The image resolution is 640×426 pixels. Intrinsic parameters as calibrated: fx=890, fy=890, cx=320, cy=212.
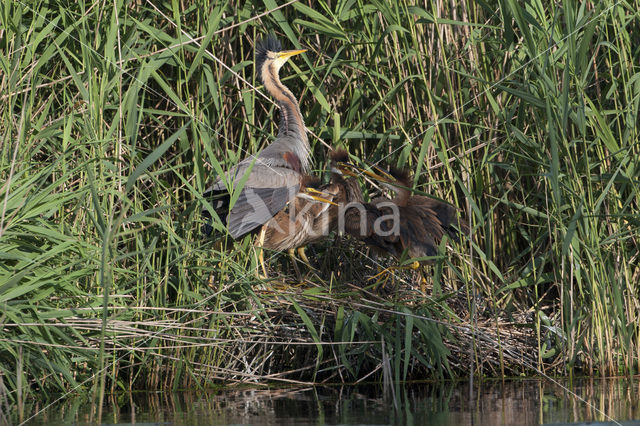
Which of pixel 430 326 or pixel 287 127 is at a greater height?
pixel 287 127

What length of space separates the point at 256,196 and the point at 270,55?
89 centimetres

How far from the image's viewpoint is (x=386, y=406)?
3.32 meters

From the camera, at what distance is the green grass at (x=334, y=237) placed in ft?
11.8

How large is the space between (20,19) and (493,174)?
2.42 m

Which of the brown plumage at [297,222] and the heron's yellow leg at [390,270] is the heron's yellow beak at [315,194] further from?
the heron's yellow leg at [390,270]

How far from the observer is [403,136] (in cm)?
472

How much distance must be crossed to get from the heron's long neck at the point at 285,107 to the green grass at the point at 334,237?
86mm

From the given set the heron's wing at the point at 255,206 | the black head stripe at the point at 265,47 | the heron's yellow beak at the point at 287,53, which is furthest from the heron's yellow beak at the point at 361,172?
the black head stripe at the point at 265,47

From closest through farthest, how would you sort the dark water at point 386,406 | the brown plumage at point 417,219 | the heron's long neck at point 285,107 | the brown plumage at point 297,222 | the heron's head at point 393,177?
1. the dark water at point 386,406
2. the brown plumage at point 417,219
3. the heron's head at point 393,177
4. the brown plumage at point 297,222
5. the heron's long neck at point 285,107

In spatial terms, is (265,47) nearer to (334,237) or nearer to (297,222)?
(297,222)

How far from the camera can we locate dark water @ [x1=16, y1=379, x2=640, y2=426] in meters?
3.01

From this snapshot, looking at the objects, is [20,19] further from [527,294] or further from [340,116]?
[527,294]

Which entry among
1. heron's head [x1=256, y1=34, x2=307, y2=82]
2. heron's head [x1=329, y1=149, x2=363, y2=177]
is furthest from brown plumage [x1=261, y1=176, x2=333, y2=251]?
heron's head [x1=256, y1=34, x2=307, y2=82]

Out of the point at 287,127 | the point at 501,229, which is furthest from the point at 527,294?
the point at 287,127
